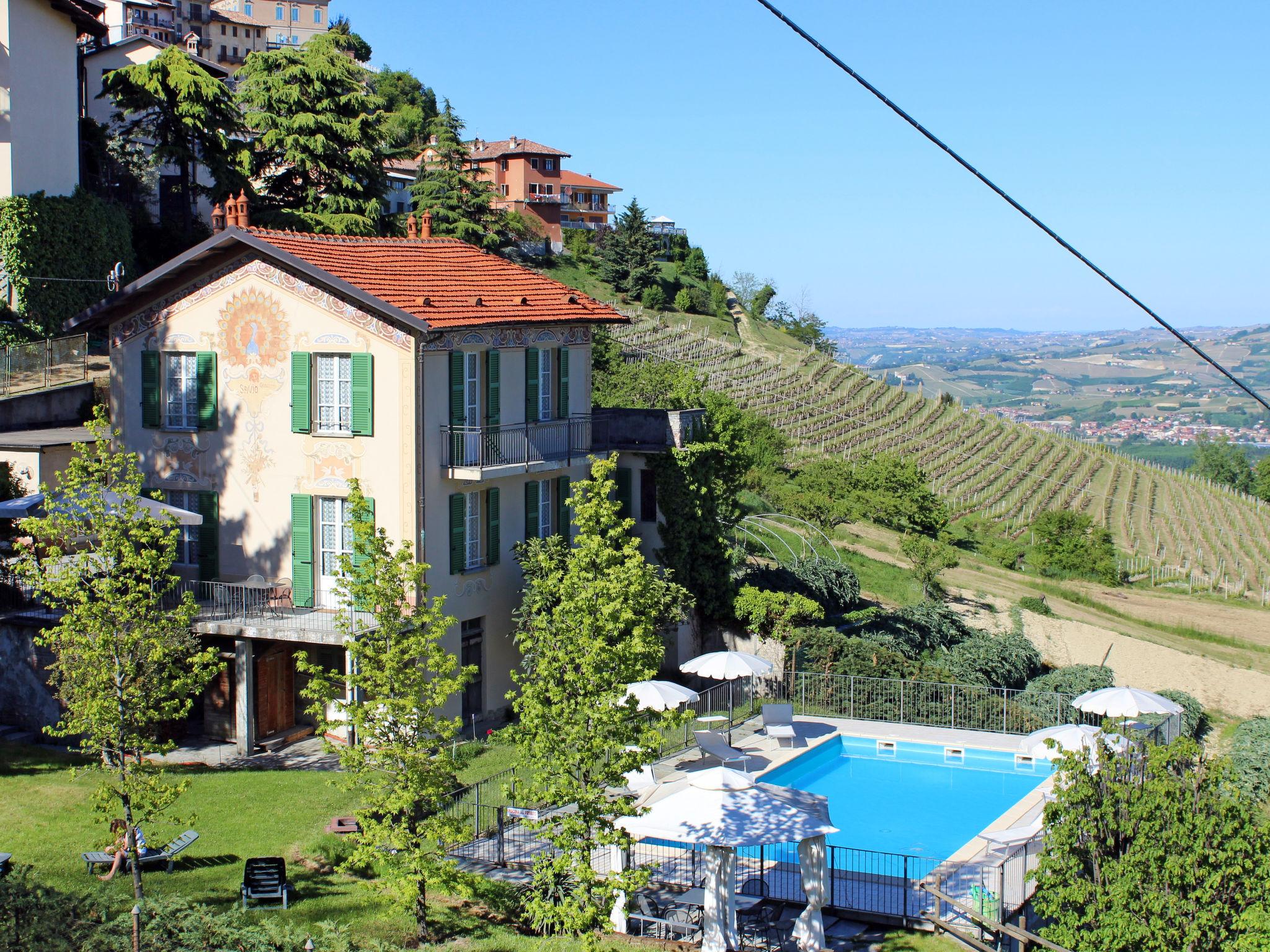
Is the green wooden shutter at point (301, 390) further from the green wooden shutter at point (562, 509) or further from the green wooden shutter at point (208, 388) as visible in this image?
the green wooden shutter at point (562, 509)

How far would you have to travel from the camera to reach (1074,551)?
48250mm

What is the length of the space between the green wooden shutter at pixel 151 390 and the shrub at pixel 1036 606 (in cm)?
2363

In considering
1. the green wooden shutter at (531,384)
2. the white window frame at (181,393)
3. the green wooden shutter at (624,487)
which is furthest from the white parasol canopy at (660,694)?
the white window frame at (181,393)

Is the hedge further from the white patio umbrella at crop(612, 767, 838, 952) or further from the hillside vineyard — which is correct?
the hillside vineyard

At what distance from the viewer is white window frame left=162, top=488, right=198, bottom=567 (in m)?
23.7

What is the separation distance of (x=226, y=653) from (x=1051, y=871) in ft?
46.1

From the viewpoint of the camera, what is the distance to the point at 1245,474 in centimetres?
12362

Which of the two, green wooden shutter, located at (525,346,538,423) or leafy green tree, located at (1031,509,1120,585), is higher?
green wooden shutter, located at (525,346,538,423)

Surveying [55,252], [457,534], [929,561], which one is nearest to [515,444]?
[457,534]

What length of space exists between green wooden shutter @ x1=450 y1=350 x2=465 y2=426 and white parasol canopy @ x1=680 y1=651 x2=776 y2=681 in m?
6.29

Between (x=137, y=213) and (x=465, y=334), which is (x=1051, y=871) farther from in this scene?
(x=137, y=213)

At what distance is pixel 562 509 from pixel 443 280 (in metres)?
→ 5.00

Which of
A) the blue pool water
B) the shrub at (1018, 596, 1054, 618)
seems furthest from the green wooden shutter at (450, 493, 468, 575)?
the shrub at (1018, 596, 1054, 618)

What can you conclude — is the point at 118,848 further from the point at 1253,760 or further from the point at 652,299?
the point at 652,299
